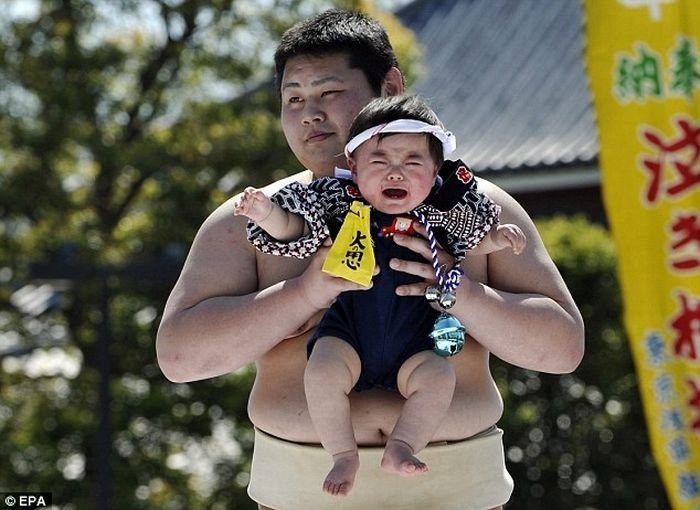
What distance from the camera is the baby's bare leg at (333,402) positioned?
2191 millimetres

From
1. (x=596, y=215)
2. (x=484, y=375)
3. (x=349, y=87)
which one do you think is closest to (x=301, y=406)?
(x=484, y=375)

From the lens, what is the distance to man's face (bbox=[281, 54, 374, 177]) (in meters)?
2.44

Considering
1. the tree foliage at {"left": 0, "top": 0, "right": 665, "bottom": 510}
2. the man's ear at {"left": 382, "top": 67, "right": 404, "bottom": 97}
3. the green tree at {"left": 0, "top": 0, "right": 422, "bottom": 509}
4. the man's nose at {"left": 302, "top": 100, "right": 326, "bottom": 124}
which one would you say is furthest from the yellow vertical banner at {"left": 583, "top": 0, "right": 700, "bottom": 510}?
the man's nose at {"left": 302, "top": 100, "right": 326, "bottom": 124}

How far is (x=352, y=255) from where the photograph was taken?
2.18m

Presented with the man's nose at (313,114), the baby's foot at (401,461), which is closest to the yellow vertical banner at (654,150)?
the man's nose at (313,114)

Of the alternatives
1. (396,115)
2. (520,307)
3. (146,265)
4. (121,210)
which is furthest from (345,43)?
(121,210)

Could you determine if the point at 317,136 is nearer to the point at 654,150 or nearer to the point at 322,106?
the point at 322,106

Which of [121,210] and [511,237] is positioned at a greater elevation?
[511,237]

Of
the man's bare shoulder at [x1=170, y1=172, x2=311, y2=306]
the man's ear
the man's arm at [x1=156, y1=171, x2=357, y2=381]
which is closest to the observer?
the man's arm at [x1=156, y1=171, x2=357, y2=381]

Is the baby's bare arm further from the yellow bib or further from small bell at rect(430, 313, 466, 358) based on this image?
small bell at rect(430, 313, 466, 358)

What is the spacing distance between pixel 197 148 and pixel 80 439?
1.55 m

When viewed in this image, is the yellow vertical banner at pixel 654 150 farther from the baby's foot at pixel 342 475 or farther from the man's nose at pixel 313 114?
the baby's foot at pixel 342 475

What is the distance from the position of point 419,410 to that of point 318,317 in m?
0.29

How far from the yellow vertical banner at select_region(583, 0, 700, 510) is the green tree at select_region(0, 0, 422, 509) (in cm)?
203
